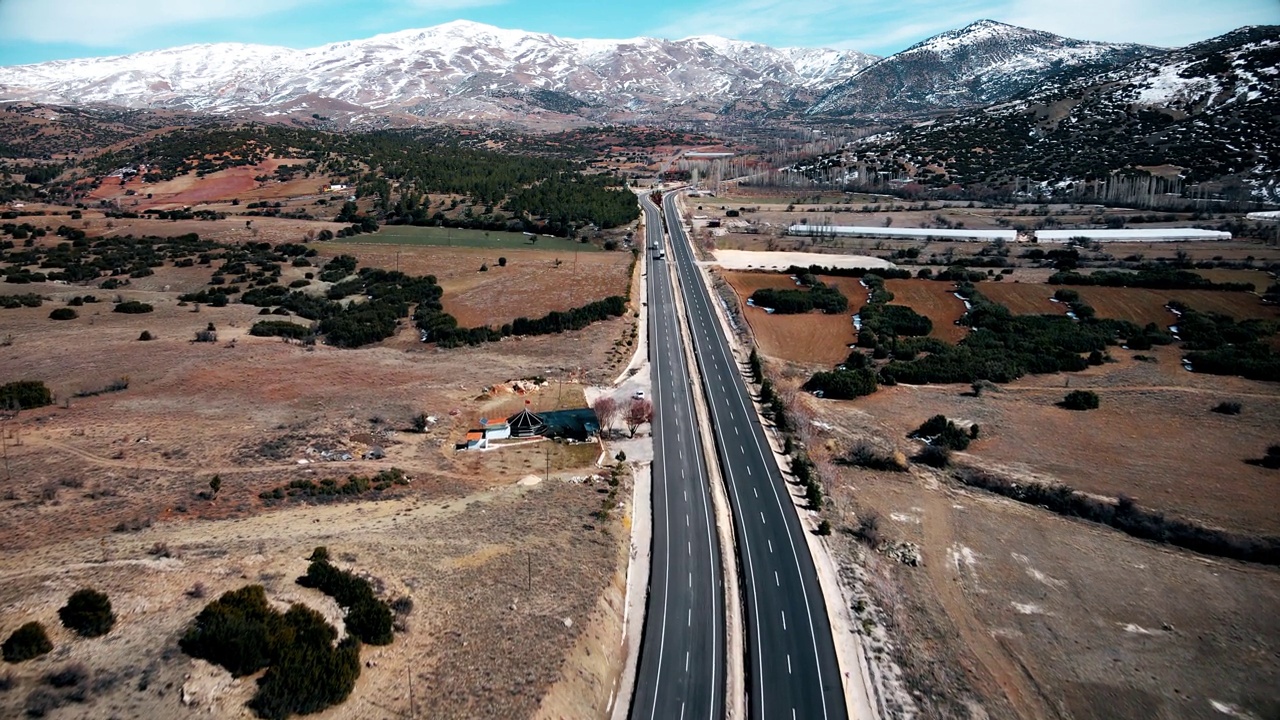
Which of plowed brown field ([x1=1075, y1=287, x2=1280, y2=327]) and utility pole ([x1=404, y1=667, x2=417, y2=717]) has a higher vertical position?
plowed brown field ([x1=1075, y1=287, x2=1280, y2=327])

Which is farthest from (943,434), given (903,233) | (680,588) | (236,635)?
(903,233)

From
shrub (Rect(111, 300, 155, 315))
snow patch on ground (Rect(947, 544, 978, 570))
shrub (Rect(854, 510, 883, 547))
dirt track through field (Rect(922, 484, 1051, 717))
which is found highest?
shrub (Rect(111, 300, 155, 315))

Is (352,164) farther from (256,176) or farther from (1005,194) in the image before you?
(1005,194)

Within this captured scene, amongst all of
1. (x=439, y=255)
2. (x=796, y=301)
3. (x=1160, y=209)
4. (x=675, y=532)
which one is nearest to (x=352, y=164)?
(x=439, y=255)

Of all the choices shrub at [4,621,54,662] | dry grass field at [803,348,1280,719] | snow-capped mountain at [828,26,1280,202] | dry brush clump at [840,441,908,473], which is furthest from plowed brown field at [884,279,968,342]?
snow-capped mountain at [828,26,1280,202]

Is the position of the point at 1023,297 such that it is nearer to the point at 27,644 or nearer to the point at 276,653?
the point at 276,653

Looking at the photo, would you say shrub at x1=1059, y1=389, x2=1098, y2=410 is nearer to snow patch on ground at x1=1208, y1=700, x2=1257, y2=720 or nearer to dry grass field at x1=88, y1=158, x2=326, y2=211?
snow patch on ground at x1=1208, y1=700, x2=1257, y2=720
